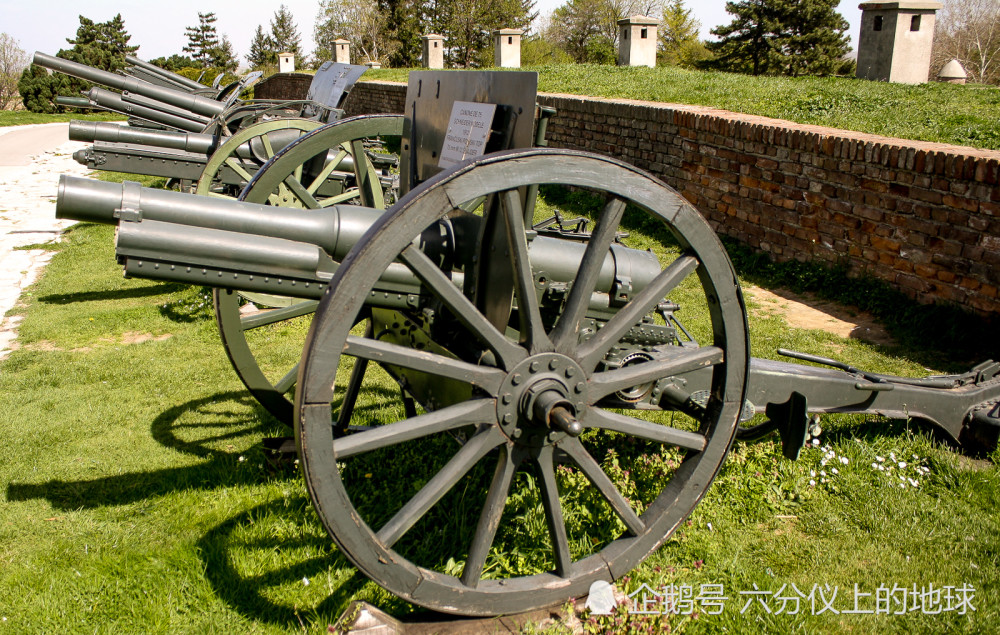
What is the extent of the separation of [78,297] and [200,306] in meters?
1.37

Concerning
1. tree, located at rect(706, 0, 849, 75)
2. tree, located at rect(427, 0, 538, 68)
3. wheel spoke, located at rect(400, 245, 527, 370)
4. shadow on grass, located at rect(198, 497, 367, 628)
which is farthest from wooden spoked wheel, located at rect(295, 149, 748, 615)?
tree, located at rect(427, 0, 538, 68)

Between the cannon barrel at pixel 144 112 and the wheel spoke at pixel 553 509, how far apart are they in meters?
8.39

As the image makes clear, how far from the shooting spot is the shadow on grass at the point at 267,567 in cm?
269

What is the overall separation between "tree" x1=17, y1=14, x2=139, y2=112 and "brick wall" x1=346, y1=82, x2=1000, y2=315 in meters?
18.9

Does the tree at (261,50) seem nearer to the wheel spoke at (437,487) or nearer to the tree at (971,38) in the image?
the tree at (971,38)

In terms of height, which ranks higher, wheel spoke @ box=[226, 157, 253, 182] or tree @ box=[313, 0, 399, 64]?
tree @ box=[313, 0, 399, 64]

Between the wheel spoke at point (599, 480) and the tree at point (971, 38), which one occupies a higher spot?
the tree at point (971, 38)

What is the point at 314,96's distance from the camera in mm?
8094

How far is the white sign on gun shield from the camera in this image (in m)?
2.62

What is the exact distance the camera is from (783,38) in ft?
121

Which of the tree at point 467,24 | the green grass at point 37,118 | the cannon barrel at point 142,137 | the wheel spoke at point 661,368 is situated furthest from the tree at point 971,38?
the wheel spoke at point 661,368

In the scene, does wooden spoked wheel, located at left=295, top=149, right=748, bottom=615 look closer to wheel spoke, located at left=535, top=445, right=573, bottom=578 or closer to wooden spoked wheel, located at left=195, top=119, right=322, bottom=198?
wheel spoke, located at left=535, top=445, right=573, bottom=578

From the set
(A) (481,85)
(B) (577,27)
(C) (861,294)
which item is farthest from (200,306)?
(B) (577,27)

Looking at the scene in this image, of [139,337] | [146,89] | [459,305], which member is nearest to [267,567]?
[459,305]
